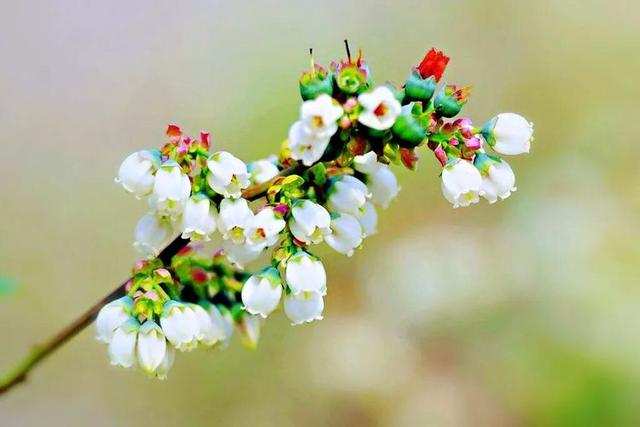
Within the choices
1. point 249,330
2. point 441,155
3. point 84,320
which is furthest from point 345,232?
point 84,320

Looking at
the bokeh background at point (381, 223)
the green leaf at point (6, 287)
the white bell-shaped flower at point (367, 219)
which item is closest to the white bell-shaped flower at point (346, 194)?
the white bell-shaped flower at point (367, 219)

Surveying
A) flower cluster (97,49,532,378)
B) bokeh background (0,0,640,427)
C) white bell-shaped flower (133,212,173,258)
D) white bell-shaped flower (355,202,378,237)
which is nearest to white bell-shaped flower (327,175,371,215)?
flower cluster (97,49,532,378)

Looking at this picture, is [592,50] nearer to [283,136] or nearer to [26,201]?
[283,136]

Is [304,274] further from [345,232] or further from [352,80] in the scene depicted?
[352,80]

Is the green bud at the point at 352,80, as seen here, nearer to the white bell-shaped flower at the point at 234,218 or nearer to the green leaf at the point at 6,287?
the white bell-shaped flower at the point at 234,218

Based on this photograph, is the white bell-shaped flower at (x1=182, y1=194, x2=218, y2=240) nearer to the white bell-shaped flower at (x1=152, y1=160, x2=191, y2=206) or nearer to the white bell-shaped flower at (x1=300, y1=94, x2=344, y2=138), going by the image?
the white bell-shaped flower at (x1=152, y1=160, x2=191, y2=206)

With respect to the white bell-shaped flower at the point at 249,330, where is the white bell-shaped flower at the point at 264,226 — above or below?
above
